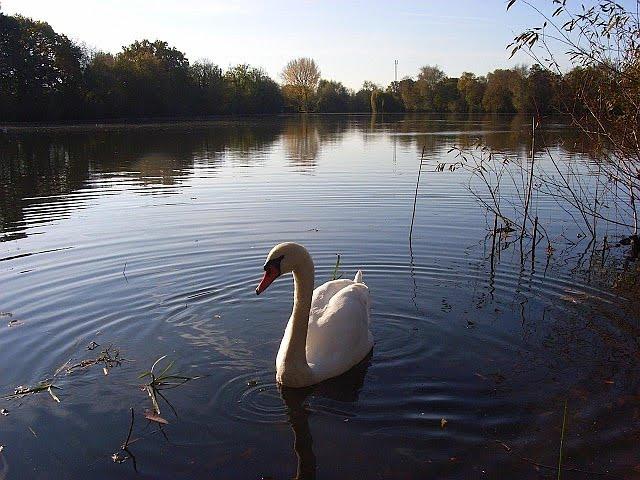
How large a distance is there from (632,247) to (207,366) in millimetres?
9776

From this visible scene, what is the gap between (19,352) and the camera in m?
7.93

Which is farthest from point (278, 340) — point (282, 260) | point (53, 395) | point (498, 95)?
point (498, 95)

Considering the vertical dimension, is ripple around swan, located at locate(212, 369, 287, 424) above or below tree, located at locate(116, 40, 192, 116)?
below

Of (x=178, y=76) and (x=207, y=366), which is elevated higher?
(x=178, y=76)

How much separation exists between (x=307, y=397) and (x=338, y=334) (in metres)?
0.94

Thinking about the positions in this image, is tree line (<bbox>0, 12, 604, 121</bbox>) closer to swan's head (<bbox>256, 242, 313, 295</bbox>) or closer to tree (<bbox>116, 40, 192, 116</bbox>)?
tree (<bbox>116, 40, 192, 116</bbox>)

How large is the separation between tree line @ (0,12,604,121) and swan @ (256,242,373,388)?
41624 mm

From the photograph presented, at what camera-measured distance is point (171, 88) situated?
3541 inches

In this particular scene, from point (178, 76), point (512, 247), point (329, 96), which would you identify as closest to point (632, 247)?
point (512, 247)

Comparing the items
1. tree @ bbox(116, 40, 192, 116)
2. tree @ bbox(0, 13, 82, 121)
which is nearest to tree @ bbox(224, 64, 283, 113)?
tree @ bbox(116, 40, 192, 116)

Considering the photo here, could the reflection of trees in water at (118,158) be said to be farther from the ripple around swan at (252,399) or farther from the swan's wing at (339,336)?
the ripple around swan at (252,399)

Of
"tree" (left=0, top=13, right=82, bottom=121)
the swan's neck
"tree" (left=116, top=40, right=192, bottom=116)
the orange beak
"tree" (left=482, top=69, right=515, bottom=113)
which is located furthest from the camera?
"tree" (left=482, top=69, right=515, bottom=113)

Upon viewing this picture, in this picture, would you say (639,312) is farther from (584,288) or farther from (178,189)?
(178,189)

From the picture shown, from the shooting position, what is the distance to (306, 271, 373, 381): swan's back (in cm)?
713
